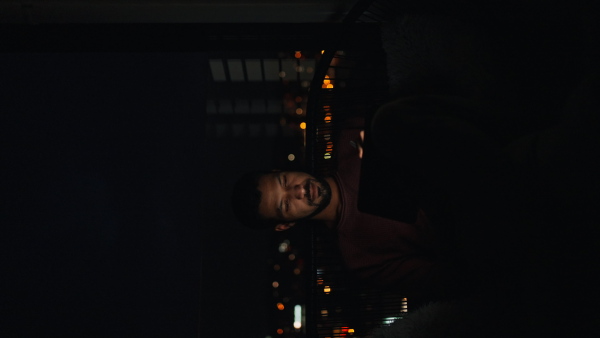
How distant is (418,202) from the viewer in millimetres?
1220

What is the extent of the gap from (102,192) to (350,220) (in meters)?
1.12

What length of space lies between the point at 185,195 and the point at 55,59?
33.1 inches

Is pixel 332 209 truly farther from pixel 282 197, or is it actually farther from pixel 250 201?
pixel 250 201

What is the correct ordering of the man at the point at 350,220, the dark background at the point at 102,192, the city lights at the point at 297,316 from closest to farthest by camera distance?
the man at the point at 350,220
the dark background at the point at 102,192
the city lights at the point at 297,316

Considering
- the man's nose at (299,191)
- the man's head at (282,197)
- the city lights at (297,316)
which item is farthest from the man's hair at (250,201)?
the city lights at (297,316)

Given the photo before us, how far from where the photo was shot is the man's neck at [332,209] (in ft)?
5.18

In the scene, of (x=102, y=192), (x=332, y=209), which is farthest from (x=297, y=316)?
(x=102, y=192)

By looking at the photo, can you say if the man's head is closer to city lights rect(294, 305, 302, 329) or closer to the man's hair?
the man's hair

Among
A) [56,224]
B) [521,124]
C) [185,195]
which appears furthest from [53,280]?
[521,124]

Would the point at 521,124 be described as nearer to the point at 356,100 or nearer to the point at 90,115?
the point at 356,100

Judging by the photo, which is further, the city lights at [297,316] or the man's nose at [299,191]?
the city lights at [297,316]

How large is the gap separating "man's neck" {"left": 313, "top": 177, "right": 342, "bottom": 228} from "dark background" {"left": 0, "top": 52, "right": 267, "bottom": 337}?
25.7 inches

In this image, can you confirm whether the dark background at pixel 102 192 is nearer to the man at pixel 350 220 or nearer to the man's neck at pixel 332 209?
the man at pixel 350 220

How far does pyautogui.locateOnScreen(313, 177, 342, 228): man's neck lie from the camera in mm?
1579
